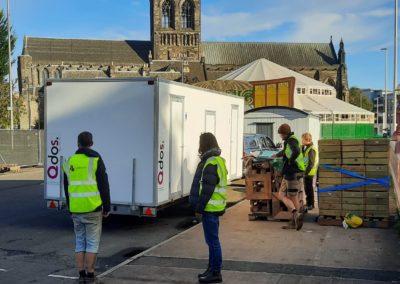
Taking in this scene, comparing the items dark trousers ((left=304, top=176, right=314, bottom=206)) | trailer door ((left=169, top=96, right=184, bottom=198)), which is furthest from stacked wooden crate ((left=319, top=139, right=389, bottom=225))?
trailer door ((left=169, top=96, right=184, bottom=198))

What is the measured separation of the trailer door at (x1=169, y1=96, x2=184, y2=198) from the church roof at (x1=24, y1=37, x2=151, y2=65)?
86.9 m

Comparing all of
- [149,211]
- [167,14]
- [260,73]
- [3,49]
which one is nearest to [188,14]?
[167,14]

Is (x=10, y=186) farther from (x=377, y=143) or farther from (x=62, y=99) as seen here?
(x=377, y=143)

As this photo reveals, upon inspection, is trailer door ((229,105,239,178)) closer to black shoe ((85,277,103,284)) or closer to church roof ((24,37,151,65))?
black shoe ((85,277,103,284))

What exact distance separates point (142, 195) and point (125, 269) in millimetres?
2322

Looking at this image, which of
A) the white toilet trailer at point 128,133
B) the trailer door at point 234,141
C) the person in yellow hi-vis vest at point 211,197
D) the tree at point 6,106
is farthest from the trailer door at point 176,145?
the tree at point 6,106

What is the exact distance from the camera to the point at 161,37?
9288cm

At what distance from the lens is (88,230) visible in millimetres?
5922

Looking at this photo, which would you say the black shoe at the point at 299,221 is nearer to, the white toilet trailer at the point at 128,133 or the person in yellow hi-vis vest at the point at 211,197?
the white toilet trailer at the point at 128,133

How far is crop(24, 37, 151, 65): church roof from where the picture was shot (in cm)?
9469

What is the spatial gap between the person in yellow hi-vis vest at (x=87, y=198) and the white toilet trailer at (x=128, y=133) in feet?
9.15

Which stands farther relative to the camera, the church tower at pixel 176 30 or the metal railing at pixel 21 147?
the church tower at pixel 176 30

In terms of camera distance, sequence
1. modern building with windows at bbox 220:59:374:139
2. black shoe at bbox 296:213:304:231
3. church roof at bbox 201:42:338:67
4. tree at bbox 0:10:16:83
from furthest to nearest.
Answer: church roof at bbox 201:42:338:67
tree at bbox 0:10:16:83
modern building with windows at bbox 220:59:374:139
black shoe at bbox 296:213:304:231

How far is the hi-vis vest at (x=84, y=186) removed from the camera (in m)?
5.85
